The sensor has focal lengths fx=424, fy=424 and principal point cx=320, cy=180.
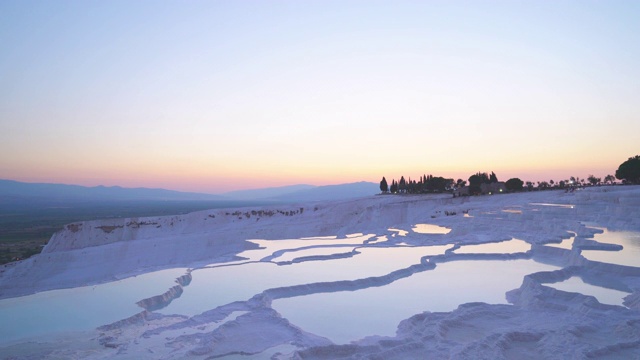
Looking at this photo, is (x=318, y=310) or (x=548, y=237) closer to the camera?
(x=318, y=310)

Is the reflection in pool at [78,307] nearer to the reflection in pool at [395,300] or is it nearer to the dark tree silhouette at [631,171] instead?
the reflection in pool at [395,300]

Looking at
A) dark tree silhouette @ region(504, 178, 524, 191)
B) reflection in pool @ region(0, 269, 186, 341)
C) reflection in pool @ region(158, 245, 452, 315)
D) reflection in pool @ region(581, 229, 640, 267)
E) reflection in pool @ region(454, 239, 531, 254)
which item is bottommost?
reflection in pool @ region(0, 269, 186, 341)

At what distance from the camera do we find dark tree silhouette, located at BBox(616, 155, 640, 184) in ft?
108

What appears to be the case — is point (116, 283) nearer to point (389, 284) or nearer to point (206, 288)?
point (206, 288)

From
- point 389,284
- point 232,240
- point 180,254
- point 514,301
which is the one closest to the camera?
point 514,301

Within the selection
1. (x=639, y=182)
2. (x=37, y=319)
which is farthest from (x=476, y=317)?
(x=639, y=182)

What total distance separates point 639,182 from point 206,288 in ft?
117

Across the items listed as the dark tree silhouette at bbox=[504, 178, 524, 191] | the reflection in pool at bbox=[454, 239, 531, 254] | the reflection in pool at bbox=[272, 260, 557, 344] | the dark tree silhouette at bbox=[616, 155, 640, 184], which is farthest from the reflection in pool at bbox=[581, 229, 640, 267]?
the dark tree silhouette at bbox=[504, 178, 524, 191]

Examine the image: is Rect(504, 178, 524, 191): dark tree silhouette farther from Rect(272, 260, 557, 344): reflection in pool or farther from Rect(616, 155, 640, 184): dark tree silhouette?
Rect(272, 260, 557, 344): reflection in pool

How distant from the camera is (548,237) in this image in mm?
15961

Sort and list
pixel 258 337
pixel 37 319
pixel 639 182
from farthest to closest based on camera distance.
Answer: pixel 639 182 → pixel 37 319 → pixel 258 337

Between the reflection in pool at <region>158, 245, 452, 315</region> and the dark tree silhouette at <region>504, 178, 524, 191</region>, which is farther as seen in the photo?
the dark tree silhouette at <region>504, 178, 524, 191</region>

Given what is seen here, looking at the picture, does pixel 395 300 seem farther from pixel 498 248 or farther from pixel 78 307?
pixel 78 307

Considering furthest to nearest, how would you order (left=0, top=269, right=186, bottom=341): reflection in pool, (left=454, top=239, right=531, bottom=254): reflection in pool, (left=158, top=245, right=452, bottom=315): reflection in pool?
(left=454, top=239, right=531, bottom=254): reflection in pool → (left=158, top=245, right=452, bottom=315): reflection in pool → (left=0, top=269, right=186, bottom=341): reflection in pool
